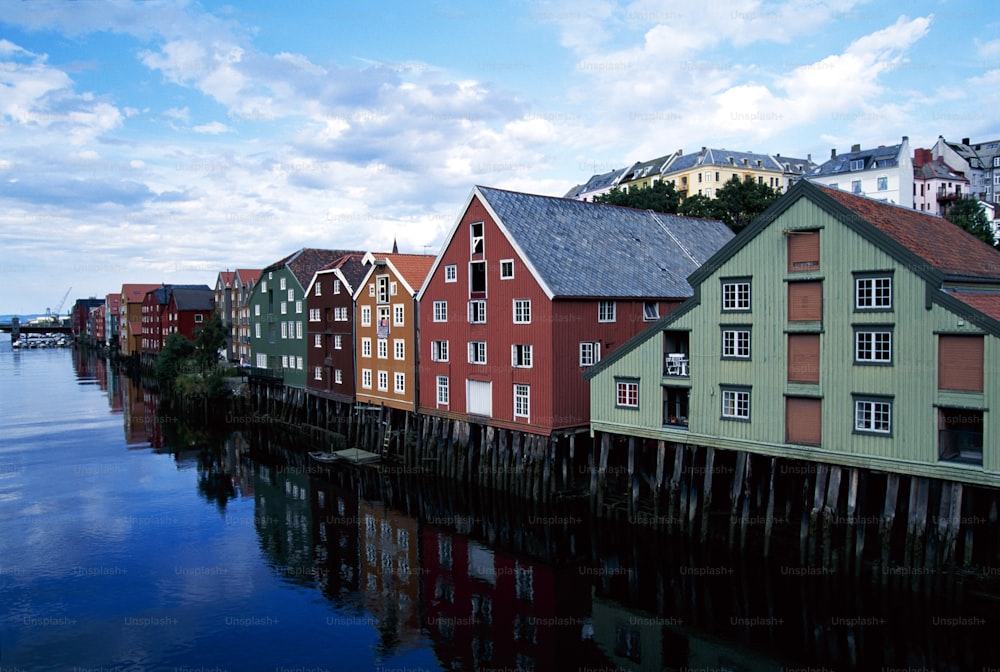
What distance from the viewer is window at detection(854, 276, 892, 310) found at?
20.2 metres

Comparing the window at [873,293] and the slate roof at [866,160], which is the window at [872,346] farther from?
the slate roof at [866,160]

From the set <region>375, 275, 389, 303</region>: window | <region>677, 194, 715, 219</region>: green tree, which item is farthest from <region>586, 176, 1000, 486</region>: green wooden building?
<region>677, 194, 715, 219</region>: green tree

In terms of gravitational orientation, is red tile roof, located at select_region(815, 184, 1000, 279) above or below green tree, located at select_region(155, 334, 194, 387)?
above

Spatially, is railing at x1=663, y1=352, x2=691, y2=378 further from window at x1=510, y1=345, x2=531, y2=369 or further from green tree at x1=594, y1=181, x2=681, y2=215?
green tree at x1=594, y1=181, x2=681, y2=215

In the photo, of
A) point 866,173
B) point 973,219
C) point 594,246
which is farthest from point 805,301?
point 866,173

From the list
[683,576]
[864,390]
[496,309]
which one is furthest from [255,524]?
[864,390]

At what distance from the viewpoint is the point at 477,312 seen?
33938mm

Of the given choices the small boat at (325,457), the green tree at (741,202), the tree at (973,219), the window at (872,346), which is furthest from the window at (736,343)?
the tree at (973,219)

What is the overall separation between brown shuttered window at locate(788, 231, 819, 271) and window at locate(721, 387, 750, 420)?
14.6 feet

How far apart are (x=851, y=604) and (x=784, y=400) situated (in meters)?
6.26

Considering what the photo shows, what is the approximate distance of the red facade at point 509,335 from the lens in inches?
1189

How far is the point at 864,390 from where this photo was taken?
20.6 metres

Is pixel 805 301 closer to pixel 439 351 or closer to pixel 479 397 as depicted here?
pixel 479 397

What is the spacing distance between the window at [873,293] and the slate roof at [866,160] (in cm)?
5003
